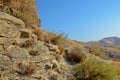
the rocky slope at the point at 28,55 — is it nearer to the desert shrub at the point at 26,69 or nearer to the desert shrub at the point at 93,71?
→ the desert shrub at the point at 26,69

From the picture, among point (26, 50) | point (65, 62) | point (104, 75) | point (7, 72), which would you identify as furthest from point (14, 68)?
point (104, 75)

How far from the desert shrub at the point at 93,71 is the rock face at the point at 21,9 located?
331 centimetres

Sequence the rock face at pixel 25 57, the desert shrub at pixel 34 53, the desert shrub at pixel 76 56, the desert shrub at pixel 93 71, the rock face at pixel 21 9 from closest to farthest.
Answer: the rock face at pixel 25 57 < the desert shrub at pixel 34 53 < the desert shrub at pixel 93 71 < the desert shrub at pixel 76 56 < the rock face at pixel 21 9

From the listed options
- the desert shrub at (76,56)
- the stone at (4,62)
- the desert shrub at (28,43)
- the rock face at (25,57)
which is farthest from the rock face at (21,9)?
the stone at (4,62)

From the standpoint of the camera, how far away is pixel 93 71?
384 inches

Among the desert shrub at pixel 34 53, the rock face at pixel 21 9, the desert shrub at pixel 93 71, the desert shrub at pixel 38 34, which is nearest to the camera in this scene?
the desert shrub at pixel 34 53

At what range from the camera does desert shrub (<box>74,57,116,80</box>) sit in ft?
31.6

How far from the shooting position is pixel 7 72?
807 centimetres

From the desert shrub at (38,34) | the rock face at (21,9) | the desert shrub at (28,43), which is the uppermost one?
the rock face at (21,9)

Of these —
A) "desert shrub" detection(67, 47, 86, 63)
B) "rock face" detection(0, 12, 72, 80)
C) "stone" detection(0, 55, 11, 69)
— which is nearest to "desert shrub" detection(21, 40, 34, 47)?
"rock face" detection(0, 12, 72, 80)

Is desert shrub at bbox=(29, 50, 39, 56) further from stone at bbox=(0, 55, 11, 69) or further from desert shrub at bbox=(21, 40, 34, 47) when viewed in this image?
stone at bbox=(0, 55, 11, 69)

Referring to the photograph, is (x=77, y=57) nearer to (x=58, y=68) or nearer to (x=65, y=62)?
(x=65, y=62)

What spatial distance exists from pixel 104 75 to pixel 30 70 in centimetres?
317

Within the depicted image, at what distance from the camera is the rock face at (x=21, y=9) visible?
37.2 feet
